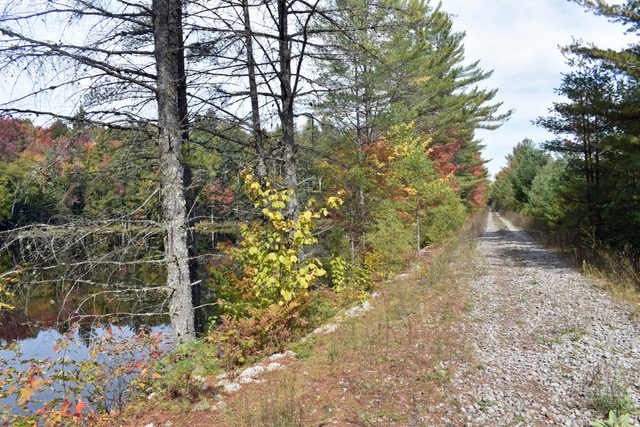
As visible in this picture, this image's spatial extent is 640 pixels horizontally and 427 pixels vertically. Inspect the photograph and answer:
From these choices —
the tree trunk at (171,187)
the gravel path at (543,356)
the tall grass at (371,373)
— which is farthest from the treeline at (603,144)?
the tree trunk at (171,187)

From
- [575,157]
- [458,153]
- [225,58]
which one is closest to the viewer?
[225,58]

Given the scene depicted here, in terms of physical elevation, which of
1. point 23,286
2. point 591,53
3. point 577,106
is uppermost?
point 591,53

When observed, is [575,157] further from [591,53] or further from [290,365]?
[290,365]

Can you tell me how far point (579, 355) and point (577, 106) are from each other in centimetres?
987

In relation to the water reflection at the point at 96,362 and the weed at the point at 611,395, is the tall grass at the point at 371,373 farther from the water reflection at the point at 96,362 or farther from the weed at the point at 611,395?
the water reflection at the point at 96,362

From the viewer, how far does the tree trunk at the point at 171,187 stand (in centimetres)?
534

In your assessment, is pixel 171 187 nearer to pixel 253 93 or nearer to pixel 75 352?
pixel 75 352

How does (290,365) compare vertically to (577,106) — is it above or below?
below

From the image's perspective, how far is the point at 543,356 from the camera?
5.21 meters

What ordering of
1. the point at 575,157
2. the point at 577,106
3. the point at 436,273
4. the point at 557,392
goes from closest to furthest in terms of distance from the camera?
the point at 557,392 < the point at 436,273 < the point at 577,106 < the point at 575,157

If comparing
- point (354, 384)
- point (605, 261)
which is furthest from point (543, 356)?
point (605, 261)

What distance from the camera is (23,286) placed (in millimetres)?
4340

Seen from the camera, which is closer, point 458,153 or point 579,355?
point 579,355

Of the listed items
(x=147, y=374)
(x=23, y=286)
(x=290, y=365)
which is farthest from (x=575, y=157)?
(x=23, y=286)
